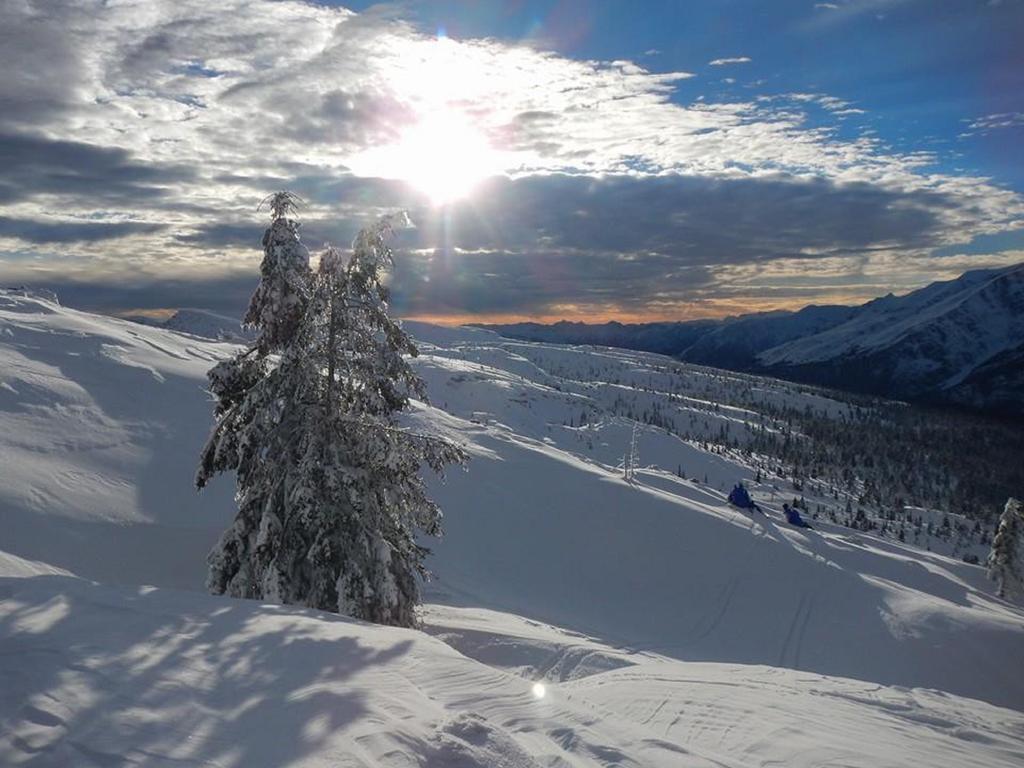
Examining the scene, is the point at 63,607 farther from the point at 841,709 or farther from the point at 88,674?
the point at 841,709

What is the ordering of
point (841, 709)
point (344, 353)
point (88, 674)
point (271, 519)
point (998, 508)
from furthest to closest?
point (998, 508), point (344, 353), point (271, 519), point (841, 709), point (88, 674)

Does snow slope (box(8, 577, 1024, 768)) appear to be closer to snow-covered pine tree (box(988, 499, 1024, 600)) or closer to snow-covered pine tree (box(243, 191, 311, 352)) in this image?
snow-covered pine tree (box(243, 191, 311, 352))

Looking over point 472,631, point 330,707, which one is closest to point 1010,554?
point 472,631

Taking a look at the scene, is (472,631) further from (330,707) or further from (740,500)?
(740,500)

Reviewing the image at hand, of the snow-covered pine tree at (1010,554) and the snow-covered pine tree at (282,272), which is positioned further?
the snow-covered pine tree at (1010,554)

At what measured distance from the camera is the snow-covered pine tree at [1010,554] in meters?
49.3

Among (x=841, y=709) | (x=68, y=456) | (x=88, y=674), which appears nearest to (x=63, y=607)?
(x=88, y=674)

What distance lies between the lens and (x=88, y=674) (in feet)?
19.4

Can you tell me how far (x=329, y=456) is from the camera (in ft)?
41.5

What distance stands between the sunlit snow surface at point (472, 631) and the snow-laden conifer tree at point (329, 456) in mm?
2818

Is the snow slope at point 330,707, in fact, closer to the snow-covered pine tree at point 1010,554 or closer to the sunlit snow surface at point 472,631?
the sunlit snow surface at point 472,631

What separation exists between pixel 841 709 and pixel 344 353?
1074 cm

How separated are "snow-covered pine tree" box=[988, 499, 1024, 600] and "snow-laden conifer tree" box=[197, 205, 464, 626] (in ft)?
177

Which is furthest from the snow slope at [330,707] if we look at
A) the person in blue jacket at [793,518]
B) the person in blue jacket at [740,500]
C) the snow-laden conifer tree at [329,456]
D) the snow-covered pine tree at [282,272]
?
the person in blue jacket at [793,518]
